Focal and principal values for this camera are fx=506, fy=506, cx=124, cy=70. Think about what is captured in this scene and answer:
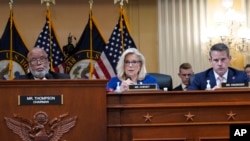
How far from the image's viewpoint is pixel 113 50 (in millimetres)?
8133

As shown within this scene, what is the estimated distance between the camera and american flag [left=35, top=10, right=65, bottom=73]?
809 cm

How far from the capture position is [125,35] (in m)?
8.19

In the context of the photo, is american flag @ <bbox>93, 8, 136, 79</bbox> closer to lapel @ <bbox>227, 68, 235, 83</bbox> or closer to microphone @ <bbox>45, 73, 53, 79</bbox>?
microphone @ <bbox>45, 73, 53, 79</bbox>

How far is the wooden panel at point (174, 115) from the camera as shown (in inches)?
150

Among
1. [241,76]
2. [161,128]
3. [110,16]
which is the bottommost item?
[161,128]

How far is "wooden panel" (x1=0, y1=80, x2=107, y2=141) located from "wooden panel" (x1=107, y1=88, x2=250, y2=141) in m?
0.11

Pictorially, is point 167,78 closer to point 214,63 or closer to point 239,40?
point 214,63

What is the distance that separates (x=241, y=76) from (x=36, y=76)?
6.51ft

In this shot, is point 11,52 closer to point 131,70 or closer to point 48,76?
point 48,76

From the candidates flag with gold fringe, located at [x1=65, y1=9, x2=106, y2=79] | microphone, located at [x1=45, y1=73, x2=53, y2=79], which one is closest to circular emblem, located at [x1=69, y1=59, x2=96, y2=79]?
flag with gold fringe, located at [x1=65, y1=9, x2=106, y2=79]

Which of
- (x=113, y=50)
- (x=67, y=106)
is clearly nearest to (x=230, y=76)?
(x=67, y=106)

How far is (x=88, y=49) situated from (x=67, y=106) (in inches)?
182

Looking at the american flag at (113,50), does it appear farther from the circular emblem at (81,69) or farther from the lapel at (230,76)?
the lapel at (230,76)

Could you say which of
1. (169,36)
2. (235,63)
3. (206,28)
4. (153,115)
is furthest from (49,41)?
(153,115)
